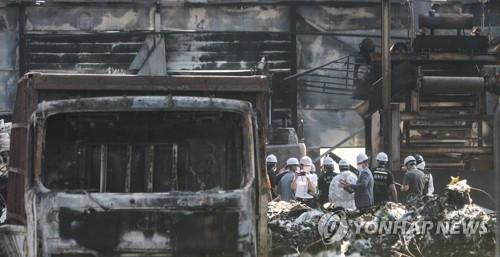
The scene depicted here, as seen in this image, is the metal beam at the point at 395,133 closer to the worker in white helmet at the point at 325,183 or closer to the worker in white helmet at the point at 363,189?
the worker in white helmet at the point at 325,183

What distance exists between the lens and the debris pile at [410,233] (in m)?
10.8

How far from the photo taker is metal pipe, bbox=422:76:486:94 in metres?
18.0

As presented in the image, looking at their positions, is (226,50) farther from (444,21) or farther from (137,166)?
(137,166)

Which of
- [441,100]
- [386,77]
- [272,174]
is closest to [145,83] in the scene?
[272,174]

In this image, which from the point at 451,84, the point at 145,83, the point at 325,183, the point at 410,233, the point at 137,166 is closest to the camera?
the point at 145,83

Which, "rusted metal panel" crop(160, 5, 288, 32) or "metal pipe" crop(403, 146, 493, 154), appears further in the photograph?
"rusted metal panel" crop(160, 5, 288, 32)

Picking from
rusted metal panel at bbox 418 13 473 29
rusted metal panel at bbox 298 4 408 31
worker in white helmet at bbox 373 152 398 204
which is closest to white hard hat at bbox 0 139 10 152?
worker in white helmet at bbox 373 152 398 204

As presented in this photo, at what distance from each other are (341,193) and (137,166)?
549 cm

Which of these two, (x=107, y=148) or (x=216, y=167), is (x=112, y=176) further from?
(x=216, y=167)

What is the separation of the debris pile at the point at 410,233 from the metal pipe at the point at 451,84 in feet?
22.1

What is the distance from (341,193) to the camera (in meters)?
13.0

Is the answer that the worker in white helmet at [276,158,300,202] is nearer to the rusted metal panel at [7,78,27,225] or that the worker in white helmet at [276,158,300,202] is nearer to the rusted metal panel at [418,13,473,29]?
the rusted metal panel at [7,78,27,225]

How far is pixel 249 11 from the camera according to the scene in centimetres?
2847

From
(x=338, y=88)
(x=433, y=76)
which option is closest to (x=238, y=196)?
(x=433, y=76)
